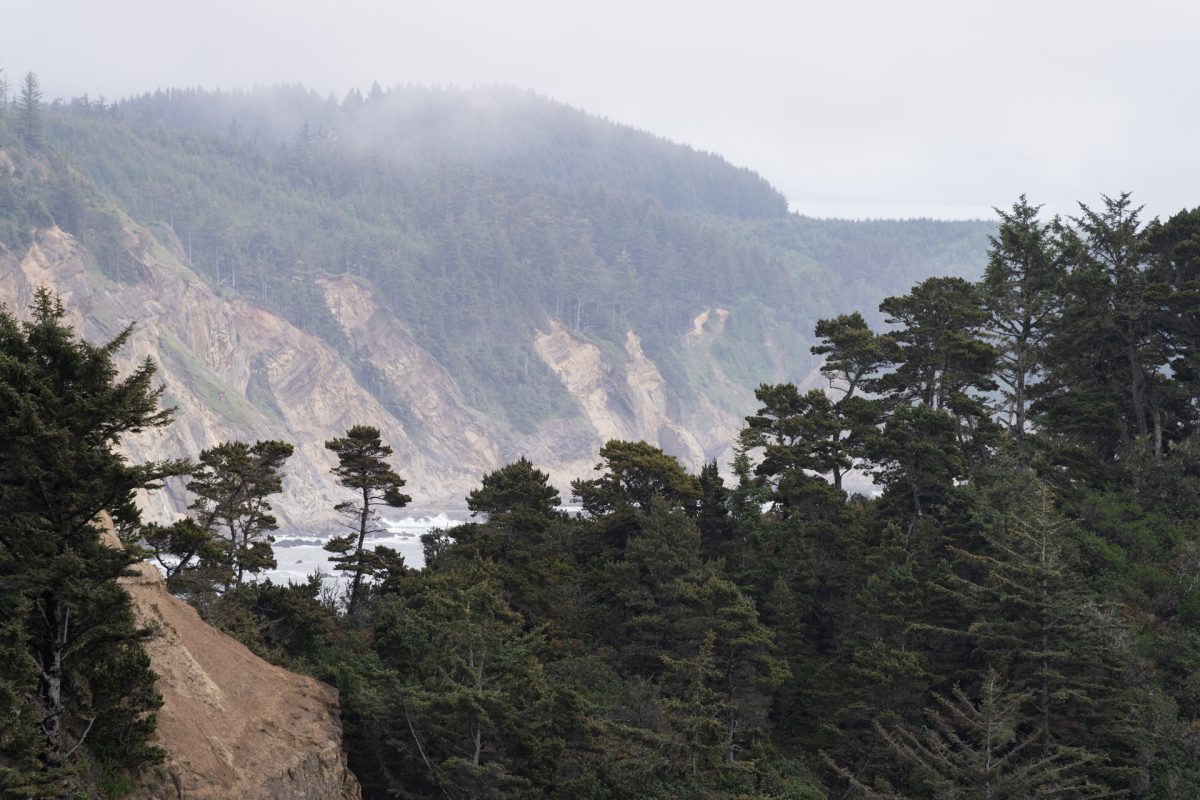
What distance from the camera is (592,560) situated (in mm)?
39094

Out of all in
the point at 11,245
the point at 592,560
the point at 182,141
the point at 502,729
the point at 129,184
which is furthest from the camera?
the point at 182,141

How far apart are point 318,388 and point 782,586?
125m

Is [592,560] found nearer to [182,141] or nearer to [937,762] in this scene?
[937,762]

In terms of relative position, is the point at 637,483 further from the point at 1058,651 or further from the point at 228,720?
the point at 228,720

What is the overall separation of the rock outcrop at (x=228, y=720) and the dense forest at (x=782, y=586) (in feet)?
4.89

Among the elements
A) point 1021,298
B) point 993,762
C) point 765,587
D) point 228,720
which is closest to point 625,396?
point 1021,298

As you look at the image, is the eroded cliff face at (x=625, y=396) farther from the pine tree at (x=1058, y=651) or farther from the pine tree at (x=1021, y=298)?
the pine tree at (x=1058, y=651)

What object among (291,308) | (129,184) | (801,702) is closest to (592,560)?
(801,702)

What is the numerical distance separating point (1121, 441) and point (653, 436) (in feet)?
460

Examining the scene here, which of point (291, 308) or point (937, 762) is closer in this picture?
point (937, 762)

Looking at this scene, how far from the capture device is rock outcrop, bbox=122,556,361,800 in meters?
19.8

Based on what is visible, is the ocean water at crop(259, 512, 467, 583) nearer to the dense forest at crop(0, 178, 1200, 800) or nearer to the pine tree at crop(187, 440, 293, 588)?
the dense forest at crop(0, 178, 1200, 800)

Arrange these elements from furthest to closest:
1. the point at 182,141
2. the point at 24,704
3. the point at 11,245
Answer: the point at 182,141 < the point at 11,245 < the point at 24,704

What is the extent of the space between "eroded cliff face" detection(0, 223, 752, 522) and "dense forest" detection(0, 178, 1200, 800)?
242ft
